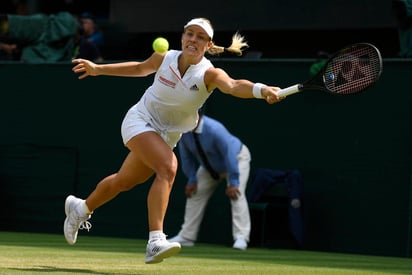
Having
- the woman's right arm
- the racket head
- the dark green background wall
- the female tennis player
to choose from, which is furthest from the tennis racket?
the dark green background wall

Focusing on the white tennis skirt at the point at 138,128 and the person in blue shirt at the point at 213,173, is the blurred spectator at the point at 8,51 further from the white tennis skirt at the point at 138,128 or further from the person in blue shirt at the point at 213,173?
the white tennis skirt at the point at 138,128

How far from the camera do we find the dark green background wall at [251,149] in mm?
11344

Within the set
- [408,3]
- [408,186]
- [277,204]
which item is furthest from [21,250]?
[408,3]

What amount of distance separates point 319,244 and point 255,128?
5.05 ft

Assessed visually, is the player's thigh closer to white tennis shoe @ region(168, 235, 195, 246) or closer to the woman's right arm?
the woman's right arm

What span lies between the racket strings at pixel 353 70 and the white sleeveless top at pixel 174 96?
3.04 feet

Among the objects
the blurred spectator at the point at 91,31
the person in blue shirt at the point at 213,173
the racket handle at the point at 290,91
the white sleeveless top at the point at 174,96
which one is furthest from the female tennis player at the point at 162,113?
the blurred spectator at the point at 91,31

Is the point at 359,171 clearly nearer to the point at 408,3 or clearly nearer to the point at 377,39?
the point at 408,3

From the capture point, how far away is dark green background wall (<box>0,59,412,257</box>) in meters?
11.3

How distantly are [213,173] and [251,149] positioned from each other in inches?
27.1

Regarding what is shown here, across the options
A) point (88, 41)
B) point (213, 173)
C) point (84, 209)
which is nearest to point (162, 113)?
point (84, 209)

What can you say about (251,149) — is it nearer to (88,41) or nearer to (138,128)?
(88,41)

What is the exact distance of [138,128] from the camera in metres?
7.76

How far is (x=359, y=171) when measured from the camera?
11.5 metres
